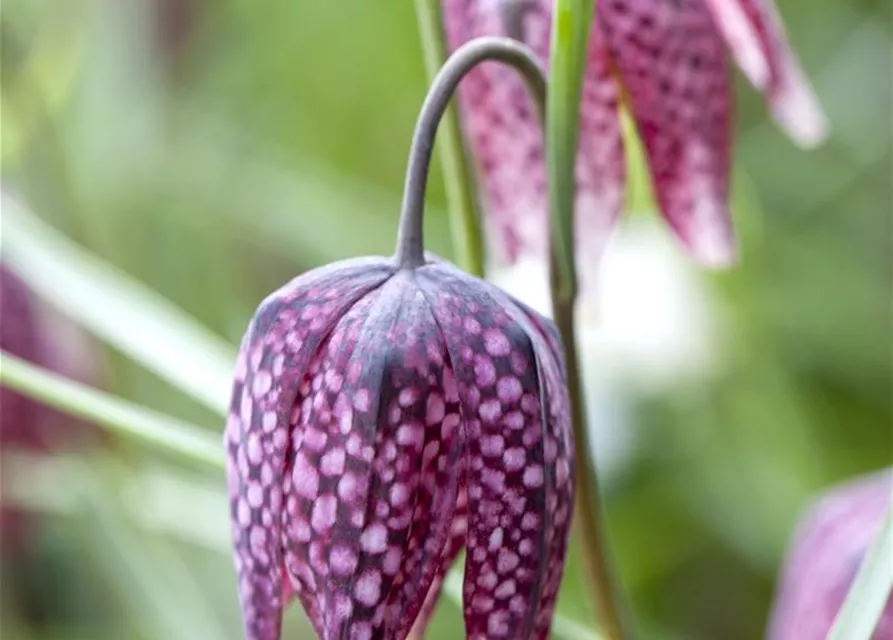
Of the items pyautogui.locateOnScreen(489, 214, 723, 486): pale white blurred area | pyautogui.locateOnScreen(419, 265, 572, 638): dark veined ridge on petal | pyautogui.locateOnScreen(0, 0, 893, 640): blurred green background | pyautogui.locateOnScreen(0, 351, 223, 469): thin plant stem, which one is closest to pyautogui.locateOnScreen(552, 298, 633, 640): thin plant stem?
pyautogui.locateOnScreen(419, 265, 572, 638): dark veined ridge on petal

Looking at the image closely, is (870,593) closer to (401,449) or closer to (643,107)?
(401,449)

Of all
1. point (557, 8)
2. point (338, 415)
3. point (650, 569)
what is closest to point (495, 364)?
point (338, 415)

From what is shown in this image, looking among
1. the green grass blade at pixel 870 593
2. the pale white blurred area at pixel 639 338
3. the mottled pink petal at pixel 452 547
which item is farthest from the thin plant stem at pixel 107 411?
the pale white blurred area at pixel 639 338

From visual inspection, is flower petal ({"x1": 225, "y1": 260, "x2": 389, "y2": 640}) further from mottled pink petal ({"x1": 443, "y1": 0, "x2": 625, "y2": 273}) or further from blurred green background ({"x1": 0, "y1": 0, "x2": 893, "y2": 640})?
blurred green background ({"x1": 0, "y1": 0, "x2": 893, "y2": 640})

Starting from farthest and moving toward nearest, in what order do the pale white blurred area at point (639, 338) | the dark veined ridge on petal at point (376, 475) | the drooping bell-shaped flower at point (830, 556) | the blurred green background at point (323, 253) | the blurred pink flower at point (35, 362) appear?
the pale white blurred area at point (639, 338) < the blurred green background at point (323, 253) < the blurred pink flower at point (35, 362) < the drooping bell-shaped flower at point (830, 556) < the dark veined ridge on petal at point (376, 475)

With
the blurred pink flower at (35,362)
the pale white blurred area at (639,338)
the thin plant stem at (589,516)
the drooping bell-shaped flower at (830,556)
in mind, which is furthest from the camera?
the pale white blurred area at (639,338)

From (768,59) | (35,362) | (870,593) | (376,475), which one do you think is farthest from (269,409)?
(35,362)

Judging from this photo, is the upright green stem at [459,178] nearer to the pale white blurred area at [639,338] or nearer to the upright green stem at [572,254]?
the upright green stem at [572,254]

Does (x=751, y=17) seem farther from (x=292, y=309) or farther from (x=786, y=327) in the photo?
(x=786, y=327)
